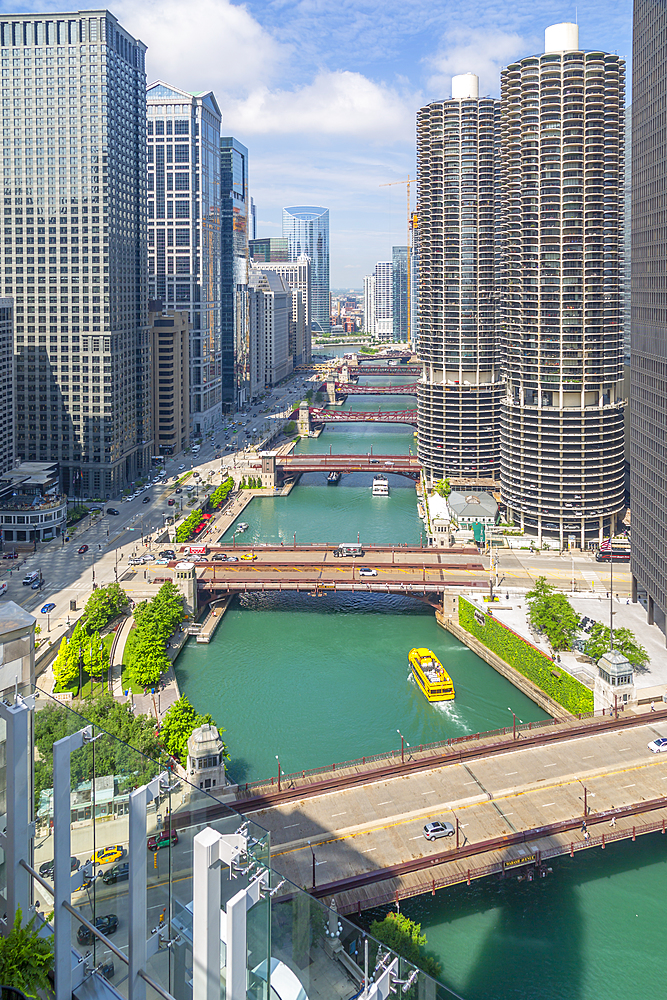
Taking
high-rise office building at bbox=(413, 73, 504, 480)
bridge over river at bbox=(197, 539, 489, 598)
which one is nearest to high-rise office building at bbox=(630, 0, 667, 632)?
bridge over river at bbox=(197, 539, 489, 598)

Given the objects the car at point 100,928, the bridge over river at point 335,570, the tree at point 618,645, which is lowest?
the tree at point 618,645

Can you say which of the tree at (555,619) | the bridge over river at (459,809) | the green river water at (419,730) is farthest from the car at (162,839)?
the tree at (555,619)

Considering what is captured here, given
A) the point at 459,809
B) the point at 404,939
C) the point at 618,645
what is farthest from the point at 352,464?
the point at 404,939

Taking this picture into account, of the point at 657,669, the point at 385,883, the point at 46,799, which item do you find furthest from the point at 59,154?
the point at 46,799

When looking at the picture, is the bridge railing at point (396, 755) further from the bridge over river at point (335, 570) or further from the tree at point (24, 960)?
the tree at point (24, 960)

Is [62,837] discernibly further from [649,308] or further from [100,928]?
[649,308]
